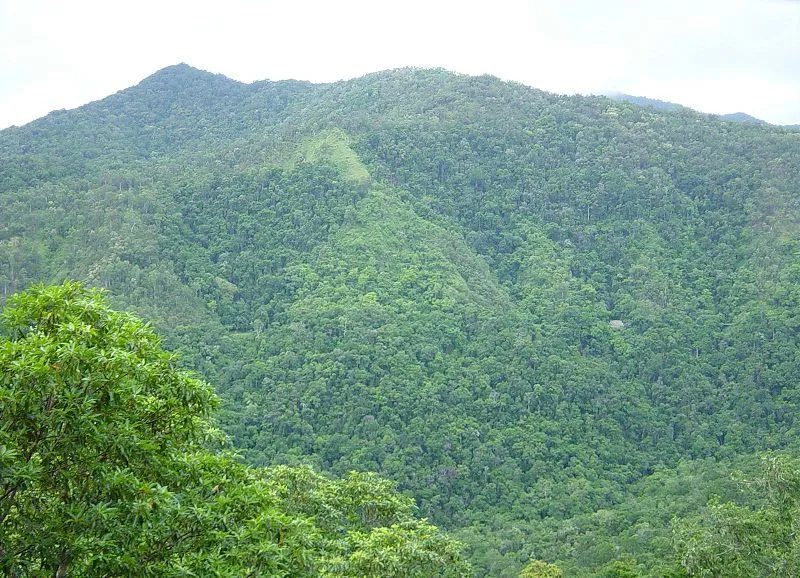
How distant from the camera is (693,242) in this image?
8200cm

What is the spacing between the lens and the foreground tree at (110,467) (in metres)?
5.98

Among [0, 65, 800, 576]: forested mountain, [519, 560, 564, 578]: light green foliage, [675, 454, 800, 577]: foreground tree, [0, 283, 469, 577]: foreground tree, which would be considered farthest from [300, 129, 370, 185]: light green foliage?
[0, 283, 469, 577]: foreground tree

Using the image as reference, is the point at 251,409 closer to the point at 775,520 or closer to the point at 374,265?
the point at 374,265

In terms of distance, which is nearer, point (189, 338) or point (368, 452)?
point (368, 452)

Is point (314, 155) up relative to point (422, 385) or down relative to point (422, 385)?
up

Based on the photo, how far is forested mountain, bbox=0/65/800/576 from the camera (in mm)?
51281

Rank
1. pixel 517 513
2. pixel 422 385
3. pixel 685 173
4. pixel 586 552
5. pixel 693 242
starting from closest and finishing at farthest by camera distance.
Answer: pixel 586 552
pixel 517 513
pixel 422 385
pixel 693 242
pixel 685 173

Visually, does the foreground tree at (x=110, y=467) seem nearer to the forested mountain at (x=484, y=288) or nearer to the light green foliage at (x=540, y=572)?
the light green foliage at (x=540, y=572)

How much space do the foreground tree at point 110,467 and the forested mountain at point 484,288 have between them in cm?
2651

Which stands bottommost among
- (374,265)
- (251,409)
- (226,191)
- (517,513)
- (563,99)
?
(517,513)

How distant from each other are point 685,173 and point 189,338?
62408 mm

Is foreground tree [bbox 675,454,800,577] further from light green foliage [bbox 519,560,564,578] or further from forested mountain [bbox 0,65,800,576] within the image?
forested mountain [bbox 0,65,800,576]

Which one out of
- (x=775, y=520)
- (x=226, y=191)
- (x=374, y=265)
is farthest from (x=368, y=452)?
(x=226, y=191)

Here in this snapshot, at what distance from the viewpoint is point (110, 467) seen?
247 inches
